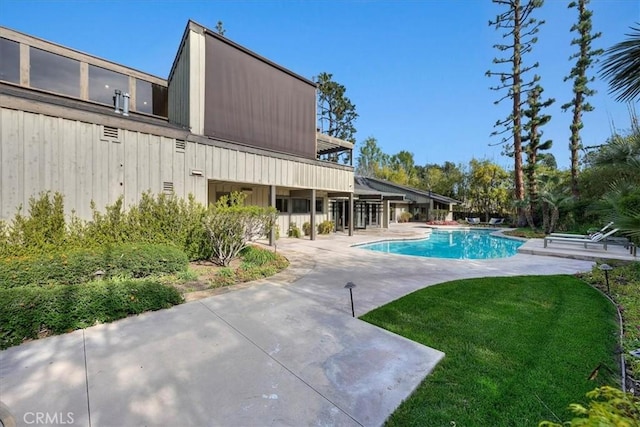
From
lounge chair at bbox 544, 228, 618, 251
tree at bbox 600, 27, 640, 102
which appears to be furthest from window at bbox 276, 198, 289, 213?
tree at bbox 600, 27, 640, 102

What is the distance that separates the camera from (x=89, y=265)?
18.5 feet

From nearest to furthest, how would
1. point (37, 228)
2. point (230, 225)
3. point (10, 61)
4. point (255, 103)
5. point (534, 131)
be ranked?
point (37, 228) < point (230, 225) < point (10, 61) < point (255, 103) < point (534, 131)

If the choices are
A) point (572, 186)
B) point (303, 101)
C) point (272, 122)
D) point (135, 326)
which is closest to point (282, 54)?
point (303, 101)

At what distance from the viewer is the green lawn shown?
2.48 m

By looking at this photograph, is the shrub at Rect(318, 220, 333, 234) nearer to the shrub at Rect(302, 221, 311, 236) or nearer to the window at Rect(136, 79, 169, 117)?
the shrub at Rect(302, 221, 311, 236)

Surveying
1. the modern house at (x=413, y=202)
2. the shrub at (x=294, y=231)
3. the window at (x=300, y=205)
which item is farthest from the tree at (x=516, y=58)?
the shrub at (x=294, y=231)

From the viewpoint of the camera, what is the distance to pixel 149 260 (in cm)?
632

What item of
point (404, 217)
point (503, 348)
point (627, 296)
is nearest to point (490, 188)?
point (404, 217)

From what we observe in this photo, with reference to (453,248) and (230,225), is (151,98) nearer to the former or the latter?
(230,225)

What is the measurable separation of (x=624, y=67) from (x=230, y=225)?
7728mm

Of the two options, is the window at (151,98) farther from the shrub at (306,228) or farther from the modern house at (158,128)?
the shrub at (306,228)

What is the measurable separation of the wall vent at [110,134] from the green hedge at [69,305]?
4275 millimetres

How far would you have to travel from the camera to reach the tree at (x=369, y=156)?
48.0 m

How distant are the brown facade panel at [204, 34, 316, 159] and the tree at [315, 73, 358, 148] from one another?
777 inches
